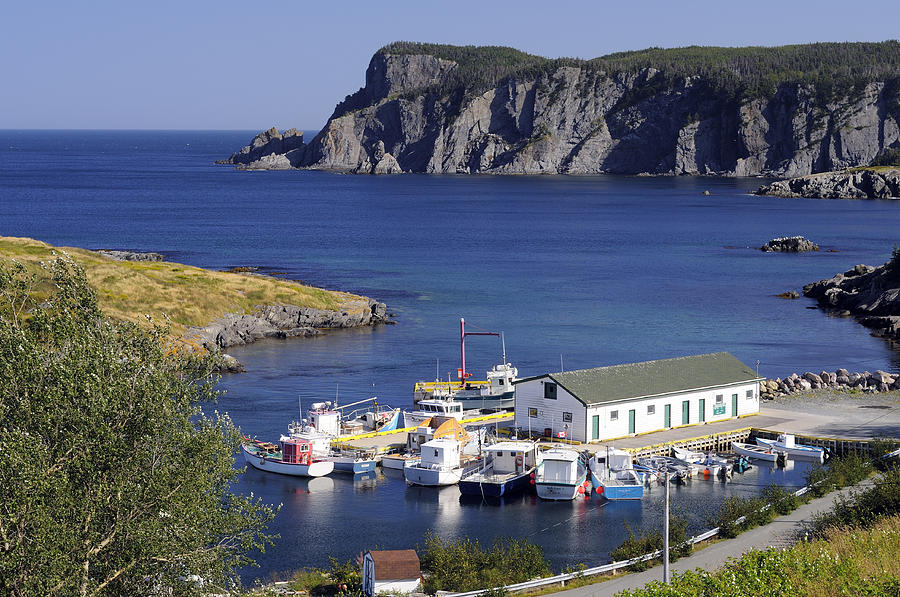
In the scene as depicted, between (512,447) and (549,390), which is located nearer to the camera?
(512,447)

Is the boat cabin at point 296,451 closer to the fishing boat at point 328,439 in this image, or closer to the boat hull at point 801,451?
the fishing boat at point 328,439

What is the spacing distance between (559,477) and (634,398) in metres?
7.26

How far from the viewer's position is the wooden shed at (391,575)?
3064 centimetres

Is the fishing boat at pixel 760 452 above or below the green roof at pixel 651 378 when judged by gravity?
below

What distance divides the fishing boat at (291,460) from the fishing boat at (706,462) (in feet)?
48.5

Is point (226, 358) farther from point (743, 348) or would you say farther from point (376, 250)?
point (376, 250)

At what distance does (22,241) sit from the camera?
91625mm

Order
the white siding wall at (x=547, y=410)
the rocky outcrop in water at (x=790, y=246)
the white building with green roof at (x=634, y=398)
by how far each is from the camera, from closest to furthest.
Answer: the white siding wall at (x=547, y=410) < the white building with green roof at (x=634, y=398) < the rocky outcrop in water at (x=790, y=246)

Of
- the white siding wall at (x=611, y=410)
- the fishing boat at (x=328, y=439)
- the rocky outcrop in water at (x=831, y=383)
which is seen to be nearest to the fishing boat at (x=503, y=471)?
the white siding wall at (x=611, y=410)

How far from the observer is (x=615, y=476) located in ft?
144

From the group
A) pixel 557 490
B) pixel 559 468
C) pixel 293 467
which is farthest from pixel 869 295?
pixel 293 467

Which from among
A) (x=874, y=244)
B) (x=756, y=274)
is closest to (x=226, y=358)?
(x=756, y=274)

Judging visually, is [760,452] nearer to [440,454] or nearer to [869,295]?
[440,454]

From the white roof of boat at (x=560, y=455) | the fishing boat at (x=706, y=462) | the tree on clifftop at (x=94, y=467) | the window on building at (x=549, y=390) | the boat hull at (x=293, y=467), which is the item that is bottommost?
the boat hull at (x=293, y=467)
